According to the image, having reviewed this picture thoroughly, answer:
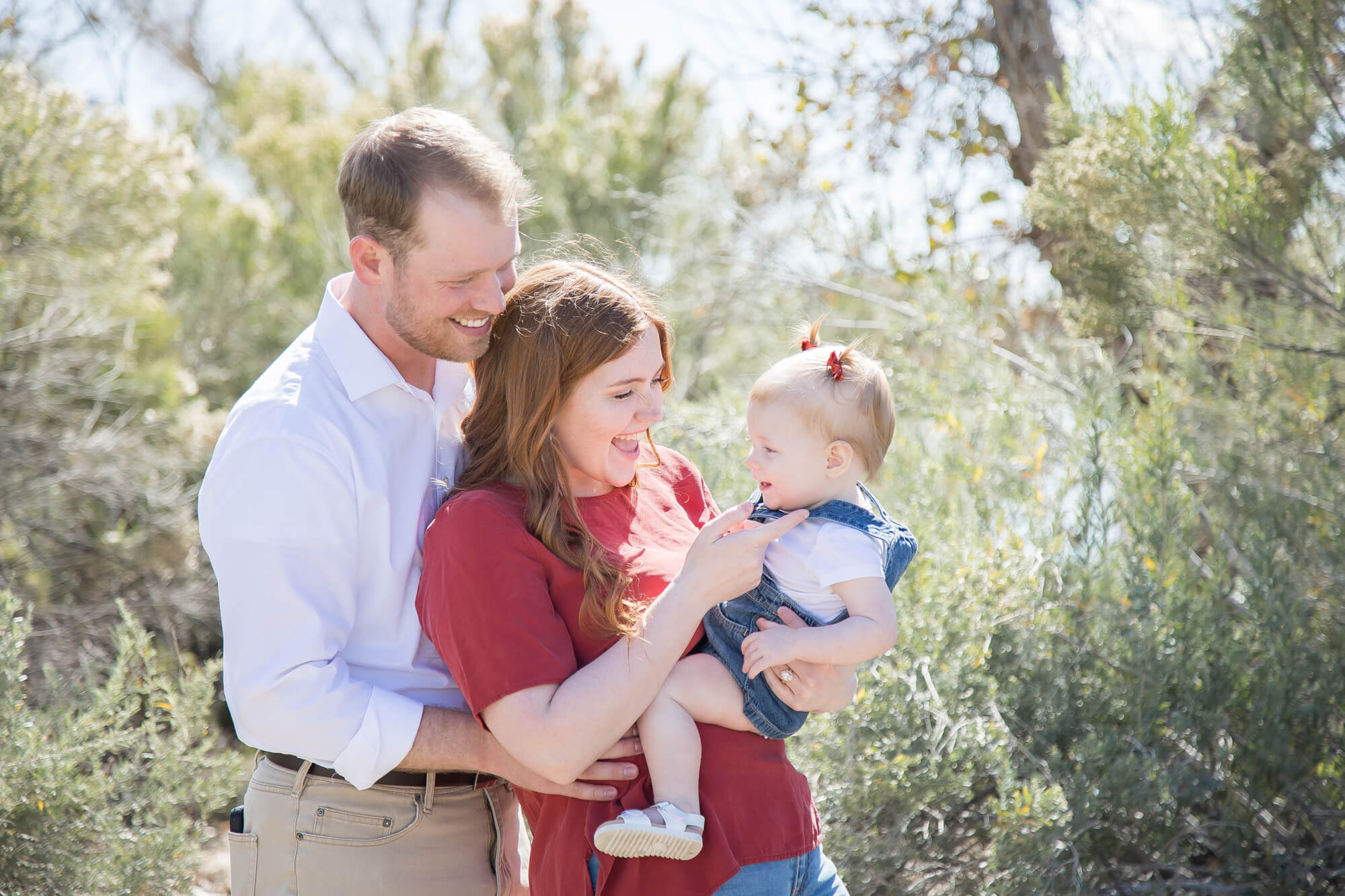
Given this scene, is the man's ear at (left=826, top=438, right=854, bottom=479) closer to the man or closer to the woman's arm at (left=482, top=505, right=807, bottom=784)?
the woman's arm at (left=482, top=505, right=807, bottom=784)

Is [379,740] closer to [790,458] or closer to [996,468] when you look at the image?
[790,458]

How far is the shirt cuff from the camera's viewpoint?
188 cm

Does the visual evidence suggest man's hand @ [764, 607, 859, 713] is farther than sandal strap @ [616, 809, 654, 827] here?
Yes

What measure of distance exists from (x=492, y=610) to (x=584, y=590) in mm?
202

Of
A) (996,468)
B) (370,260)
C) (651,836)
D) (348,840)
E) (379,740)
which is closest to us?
(651,836)

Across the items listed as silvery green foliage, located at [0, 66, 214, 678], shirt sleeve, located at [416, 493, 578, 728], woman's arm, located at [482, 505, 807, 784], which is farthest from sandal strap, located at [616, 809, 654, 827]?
silvery green foliage, located at [0, 66, 214, 678]

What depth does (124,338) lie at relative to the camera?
5293 millimetres

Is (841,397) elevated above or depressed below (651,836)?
above

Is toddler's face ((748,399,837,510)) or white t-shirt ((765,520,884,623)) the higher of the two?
toddler's face ((748,399,837,510))

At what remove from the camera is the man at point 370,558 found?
187 centimetres

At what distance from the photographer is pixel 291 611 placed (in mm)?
1848

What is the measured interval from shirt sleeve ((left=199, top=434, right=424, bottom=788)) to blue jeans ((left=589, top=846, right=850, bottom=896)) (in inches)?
19.4

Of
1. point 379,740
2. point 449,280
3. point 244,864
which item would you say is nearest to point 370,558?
point 379,740

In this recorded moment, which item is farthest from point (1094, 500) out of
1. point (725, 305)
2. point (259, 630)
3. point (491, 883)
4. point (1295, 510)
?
point (725, 305)
